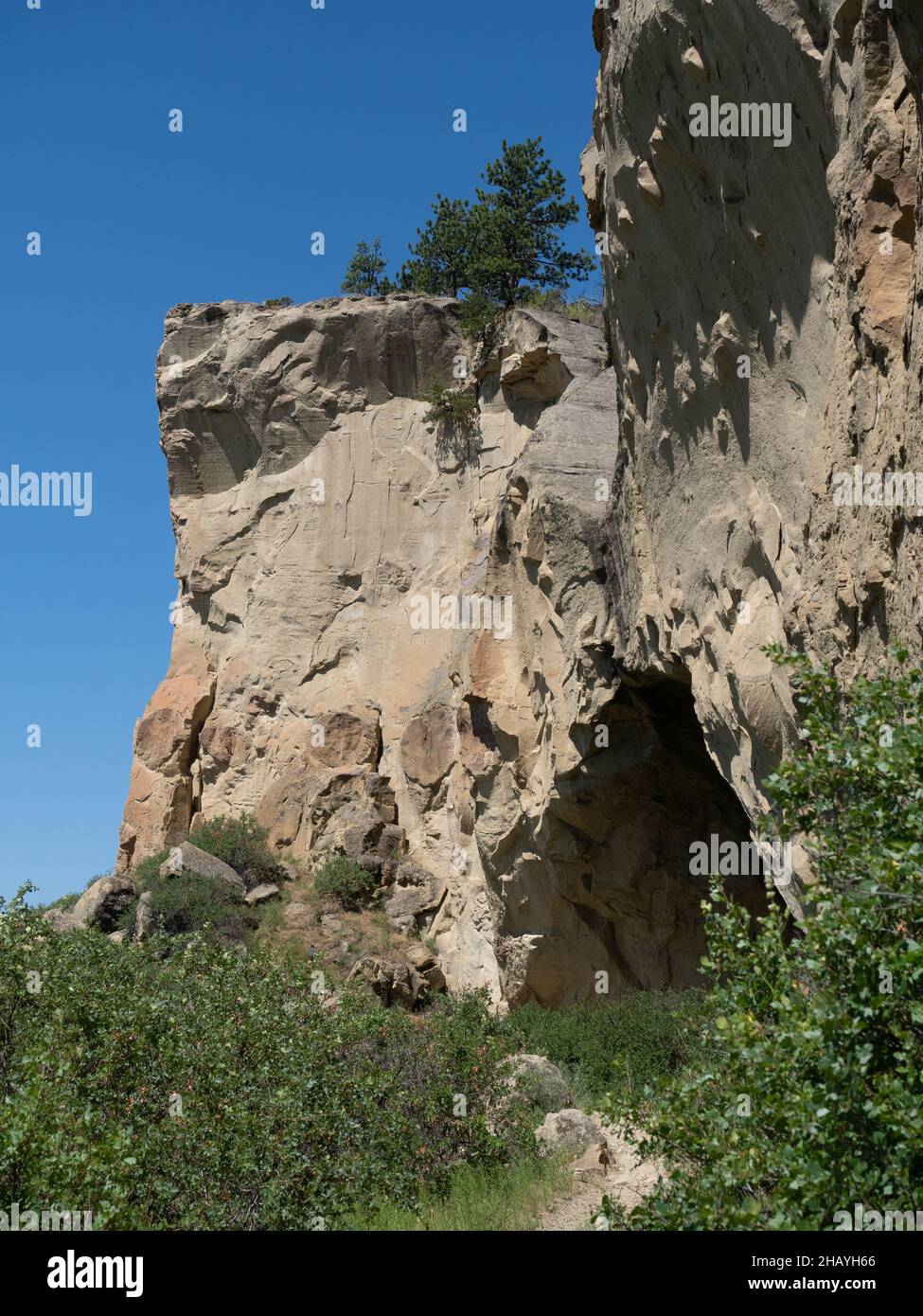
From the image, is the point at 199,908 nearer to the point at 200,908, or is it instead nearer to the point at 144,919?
the point at 200,908

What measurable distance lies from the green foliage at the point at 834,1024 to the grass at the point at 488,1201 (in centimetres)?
553

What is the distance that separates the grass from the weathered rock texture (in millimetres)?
4509

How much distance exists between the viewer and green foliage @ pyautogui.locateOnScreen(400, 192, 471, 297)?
114 feet

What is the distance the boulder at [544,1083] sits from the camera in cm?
1652

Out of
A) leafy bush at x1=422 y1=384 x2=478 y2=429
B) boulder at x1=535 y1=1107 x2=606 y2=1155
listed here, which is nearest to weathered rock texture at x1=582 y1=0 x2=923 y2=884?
boulder at x1=535 y1=1107 x2=606 y2=1155

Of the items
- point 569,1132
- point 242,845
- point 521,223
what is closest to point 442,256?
point 521,223

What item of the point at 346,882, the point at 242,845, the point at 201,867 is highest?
the point at 242,845

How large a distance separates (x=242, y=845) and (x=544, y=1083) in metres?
12.7

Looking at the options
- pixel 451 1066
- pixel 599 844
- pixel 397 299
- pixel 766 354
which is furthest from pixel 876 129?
pixel 397 299

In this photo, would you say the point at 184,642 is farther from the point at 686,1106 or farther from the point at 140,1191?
the point at 686,1106

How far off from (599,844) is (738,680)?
871cm

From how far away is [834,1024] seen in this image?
16.1 feet

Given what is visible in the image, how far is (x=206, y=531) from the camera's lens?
33250 mm

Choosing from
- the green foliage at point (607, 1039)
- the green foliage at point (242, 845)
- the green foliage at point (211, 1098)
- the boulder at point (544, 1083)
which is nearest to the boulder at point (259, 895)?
the green foliage at point (242, 845)
